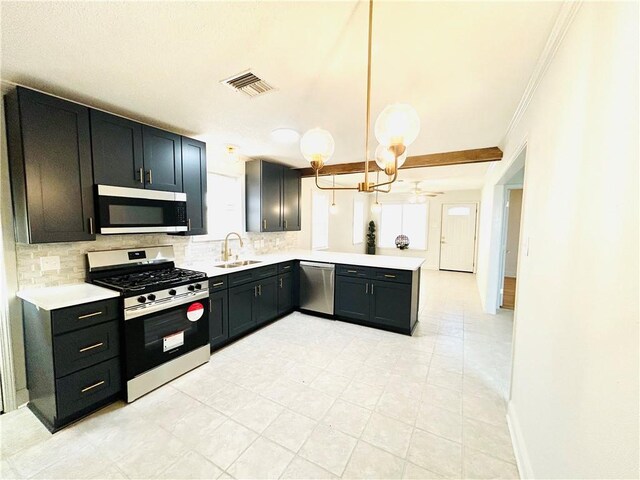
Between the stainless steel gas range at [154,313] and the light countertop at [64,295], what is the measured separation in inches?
3.4

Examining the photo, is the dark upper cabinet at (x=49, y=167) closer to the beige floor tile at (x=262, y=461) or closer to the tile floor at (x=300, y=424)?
the tile floor at (x=300, y=424)

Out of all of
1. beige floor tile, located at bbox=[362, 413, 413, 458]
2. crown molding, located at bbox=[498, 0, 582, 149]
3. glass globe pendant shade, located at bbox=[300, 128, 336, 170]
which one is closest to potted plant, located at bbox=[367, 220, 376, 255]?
crown molding, located at bbox=[498, 0, 582, 149]

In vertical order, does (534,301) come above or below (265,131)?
below

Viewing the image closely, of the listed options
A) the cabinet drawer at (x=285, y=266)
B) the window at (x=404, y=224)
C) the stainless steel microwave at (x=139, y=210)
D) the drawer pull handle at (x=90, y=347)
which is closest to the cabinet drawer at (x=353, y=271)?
the cabinet drawer at (x=285, y=266)

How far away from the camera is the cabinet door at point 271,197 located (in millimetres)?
3992

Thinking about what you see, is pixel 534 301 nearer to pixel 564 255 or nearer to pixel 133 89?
pixel 564 255

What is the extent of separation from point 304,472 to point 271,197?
3359mm

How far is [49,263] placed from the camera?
2.17 meters

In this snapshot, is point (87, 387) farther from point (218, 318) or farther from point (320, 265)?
point (320, 265)

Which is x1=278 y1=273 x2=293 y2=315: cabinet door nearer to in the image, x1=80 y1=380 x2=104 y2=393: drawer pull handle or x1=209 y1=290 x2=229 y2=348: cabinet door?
x1=209 y1=290 x2=229 y2=348: cabinet door

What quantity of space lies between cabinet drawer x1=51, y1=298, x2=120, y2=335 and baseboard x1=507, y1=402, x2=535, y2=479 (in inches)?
113

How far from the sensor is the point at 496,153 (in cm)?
336

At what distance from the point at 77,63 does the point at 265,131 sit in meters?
1.51

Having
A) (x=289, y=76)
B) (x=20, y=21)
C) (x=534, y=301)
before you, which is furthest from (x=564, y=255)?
(x=20, y=21)
